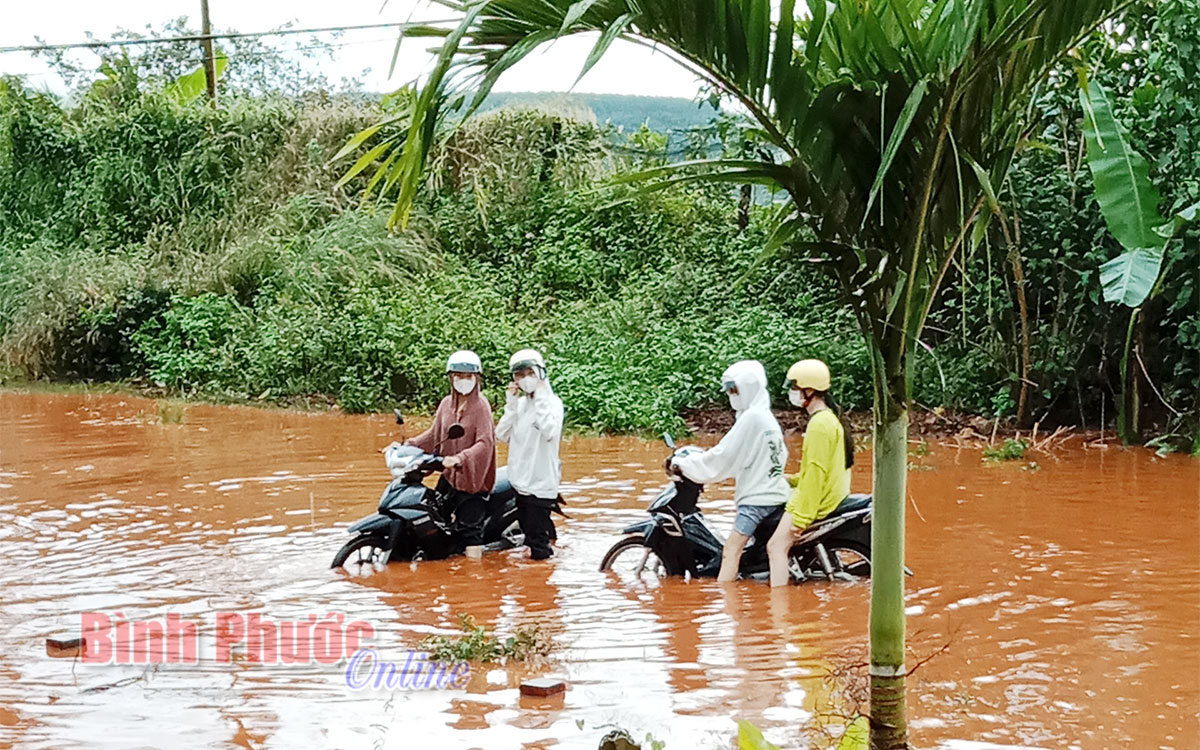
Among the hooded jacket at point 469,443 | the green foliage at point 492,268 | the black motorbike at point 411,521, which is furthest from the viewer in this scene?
the green foliage at point 492,268

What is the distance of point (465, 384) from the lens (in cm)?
833

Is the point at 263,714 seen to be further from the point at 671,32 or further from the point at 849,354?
the point at 849,354

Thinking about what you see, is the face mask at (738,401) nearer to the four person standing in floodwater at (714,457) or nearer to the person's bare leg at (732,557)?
the four person standing in floodwater at (714,457)

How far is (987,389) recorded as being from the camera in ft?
46.6

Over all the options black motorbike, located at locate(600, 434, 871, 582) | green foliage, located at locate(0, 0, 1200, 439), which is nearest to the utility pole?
green foliage, located at locate(0, 0, 1200, 439)

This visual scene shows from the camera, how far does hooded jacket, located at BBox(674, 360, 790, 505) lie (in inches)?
287

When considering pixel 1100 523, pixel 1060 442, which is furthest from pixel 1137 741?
pixel 1060 442

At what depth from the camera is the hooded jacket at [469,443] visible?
8195 mm

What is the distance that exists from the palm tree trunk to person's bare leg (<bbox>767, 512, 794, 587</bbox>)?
3.44m

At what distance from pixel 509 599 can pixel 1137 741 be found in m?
3.65

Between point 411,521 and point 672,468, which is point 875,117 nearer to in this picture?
point 672,468

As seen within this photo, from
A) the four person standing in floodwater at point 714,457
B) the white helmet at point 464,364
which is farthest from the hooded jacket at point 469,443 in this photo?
the white helmet at point 464,364

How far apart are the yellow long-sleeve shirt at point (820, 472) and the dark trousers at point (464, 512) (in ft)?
7.33

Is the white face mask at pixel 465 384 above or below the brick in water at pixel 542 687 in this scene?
above
